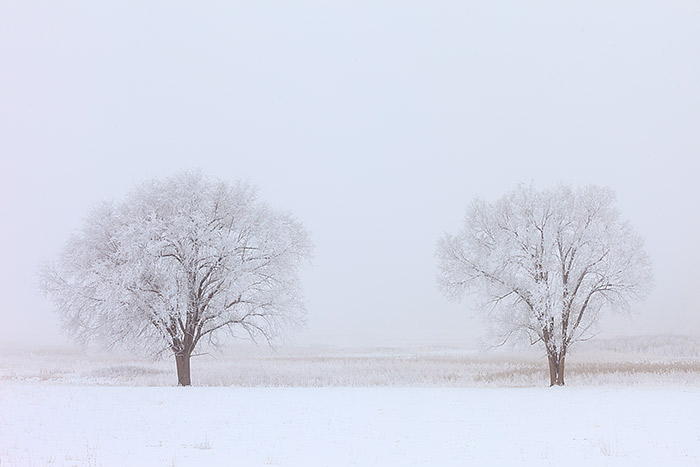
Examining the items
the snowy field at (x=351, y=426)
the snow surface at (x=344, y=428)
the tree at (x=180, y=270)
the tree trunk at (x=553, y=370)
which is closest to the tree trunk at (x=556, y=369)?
the tree trunk at (x=553, y=370)

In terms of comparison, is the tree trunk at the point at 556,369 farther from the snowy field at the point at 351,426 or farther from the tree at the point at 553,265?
the snowy field at the point at 351,426

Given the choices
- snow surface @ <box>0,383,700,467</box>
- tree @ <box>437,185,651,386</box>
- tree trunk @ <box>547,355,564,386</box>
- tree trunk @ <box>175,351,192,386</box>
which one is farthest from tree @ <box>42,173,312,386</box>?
tree trunk @ <box>547,355,564,386</box>

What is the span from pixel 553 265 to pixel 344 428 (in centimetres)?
1685

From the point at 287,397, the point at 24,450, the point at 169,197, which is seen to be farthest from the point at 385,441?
the point at 169,197

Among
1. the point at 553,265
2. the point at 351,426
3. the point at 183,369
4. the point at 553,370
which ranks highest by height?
the point at 553,265

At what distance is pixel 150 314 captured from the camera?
89.8ft

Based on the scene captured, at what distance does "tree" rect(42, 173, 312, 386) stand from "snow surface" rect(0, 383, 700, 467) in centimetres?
506

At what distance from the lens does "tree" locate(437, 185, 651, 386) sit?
90.3 feet

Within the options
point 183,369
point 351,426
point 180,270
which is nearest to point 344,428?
point 351,426

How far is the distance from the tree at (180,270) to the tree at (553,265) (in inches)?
381

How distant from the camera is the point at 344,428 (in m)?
15.2

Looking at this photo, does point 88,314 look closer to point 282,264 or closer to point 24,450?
point 282,264

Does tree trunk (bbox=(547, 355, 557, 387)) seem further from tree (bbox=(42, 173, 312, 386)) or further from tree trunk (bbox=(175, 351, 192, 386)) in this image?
tree trunk (bbox=(175, 351, 192, 386))

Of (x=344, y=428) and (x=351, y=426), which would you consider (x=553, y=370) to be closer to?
(x=351, y=426)
